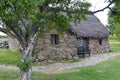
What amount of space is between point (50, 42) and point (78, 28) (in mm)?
6114

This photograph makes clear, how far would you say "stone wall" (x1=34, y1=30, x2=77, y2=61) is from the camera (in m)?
27.4

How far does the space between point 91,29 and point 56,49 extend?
28.6 feet

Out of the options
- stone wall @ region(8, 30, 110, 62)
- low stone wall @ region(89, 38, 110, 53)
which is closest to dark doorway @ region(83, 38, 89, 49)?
low stone wall @ region(89, 38, 110, 53)

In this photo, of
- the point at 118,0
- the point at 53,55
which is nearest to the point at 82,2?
the point at 118,0

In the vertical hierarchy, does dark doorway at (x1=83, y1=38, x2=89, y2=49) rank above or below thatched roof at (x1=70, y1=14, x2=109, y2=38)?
below

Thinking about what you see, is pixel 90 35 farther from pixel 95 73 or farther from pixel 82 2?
pixel 82 2

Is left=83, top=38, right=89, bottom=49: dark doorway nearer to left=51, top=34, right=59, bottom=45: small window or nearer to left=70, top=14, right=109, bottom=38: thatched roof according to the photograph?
left=70, top=14, right=109, bottom=38: thatched roof

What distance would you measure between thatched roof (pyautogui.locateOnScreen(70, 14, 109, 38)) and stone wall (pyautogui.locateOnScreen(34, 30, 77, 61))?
6.80 feet

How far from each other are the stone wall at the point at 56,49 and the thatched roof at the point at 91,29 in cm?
207

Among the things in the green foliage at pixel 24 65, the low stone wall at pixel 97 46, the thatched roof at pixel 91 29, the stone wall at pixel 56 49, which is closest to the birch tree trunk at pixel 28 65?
the green foliage at pixel 24 65

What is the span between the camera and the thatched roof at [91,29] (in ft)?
108

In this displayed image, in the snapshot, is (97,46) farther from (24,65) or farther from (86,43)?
(24,65)

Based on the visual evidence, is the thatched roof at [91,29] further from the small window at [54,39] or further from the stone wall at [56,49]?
the small window at [54,39]

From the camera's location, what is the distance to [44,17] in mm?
12391
